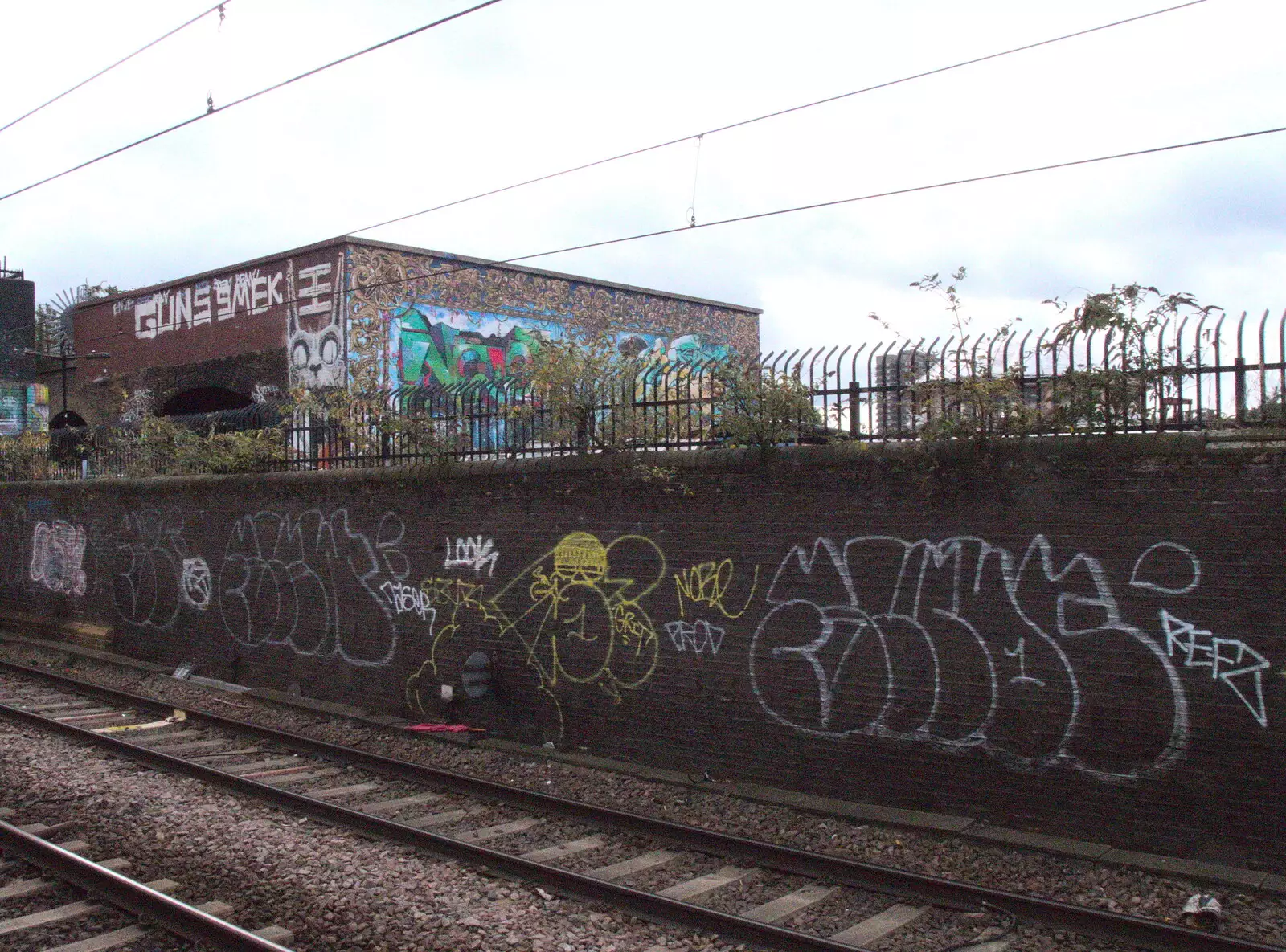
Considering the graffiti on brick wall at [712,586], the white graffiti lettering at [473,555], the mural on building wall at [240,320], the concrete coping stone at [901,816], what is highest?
the mural on building wall at [240,320]

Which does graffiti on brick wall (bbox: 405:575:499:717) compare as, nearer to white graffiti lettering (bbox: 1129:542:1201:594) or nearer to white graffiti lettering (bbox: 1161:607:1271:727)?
white graffiti lettering (bbox: 1129:542:1201:594)

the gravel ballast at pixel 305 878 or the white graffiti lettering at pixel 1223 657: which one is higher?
the white graffiti lettering at pixel 1223 657

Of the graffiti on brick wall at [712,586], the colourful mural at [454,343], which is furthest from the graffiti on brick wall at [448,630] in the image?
the colourful mural at [454,343]

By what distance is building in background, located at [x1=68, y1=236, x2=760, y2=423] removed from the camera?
19781 millimetres

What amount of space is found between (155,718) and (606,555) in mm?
6058

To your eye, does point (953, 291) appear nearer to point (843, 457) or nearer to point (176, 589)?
point (843, 457)

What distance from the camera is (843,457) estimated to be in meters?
8.05

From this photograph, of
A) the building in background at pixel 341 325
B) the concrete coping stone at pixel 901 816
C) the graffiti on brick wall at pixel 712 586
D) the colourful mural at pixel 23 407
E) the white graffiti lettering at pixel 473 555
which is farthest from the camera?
the colourful mural at pixel 23 407

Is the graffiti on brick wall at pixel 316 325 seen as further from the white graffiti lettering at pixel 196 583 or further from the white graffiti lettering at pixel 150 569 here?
the white graffiti lettering at pixel 196 583

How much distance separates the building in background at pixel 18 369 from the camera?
1304 inches

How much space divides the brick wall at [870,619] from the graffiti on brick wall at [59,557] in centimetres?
633

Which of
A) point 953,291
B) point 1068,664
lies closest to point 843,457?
point 953,291

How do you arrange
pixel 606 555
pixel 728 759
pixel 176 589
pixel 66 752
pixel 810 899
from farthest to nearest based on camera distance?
pixel 176 589 < pixel 66 752 < pixel 606 555 < pixel 728 759 < pixel 810 899

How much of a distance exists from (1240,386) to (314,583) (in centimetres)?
953
